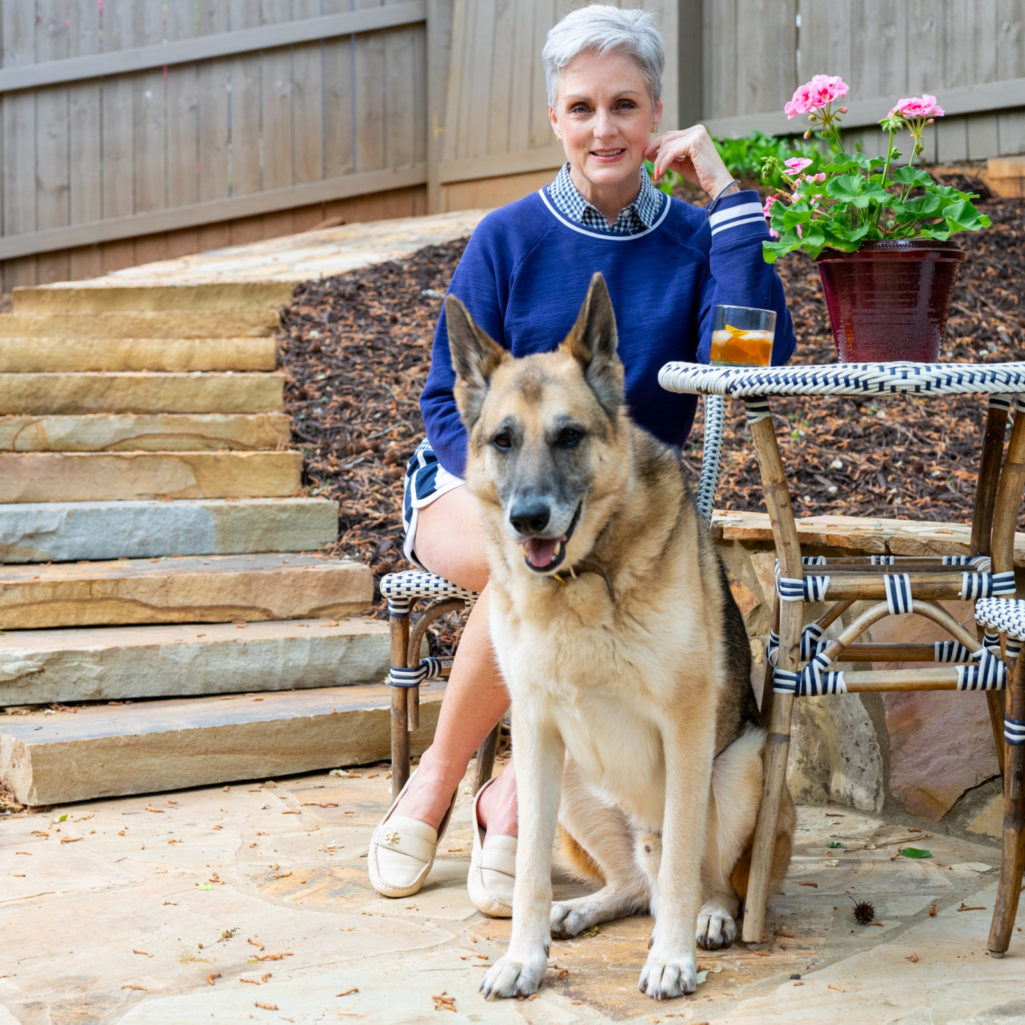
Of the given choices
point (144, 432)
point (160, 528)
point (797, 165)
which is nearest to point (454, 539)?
point (797, 165)

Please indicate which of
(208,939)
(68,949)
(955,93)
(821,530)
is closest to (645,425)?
(821,530)

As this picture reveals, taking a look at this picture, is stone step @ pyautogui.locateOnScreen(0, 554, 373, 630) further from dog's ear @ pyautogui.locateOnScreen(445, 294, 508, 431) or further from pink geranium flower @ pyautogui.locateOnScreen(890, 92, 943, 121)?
pink geranium flower @ pyautogui.locateOnScreen(890, 92, 943, 121)

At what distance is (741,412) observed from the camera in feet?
17.8

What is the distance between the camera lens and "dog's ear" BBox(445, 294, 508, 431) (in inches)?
98.2

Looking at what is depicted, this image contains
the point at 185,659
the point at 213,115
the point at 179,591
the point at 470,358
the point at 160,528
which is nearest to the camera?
the point at 470,358

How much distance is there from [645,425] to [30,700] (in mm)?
2359

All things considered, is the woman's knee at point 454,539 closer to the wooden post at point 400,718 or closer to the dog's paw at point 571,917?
the wooden post at point 400,718

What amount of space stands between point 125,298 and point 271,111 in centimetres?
310

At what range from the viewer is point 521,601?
2443 mm

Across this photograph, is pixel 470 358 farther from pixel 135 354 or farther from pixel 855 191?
pixel 135 354

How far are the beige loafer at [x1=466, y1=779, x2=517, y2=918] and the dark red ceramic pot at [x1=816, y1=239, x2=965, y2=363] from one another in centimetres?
143

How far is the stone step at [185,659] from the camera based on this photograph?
13.2 feet

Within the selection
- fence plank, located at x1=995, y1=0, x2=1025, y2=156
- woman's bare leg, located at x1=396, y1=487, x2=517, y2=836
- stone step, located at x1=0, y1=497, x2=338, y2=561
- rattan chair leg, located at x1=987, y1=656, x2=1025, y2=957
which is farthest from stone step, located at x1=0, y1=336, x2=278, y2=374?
rattan chair leg, located at x1=987, y1=656, x2=1025, y2=957

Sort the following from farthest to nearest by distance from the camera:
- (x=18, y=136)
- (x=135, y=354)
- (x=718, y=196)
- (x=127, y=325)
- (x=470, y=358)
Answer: (x=18, y=136) < (x=127, y=325) < (x=135, y=354) < (x=718, y=196) < (x=470, y=358)
